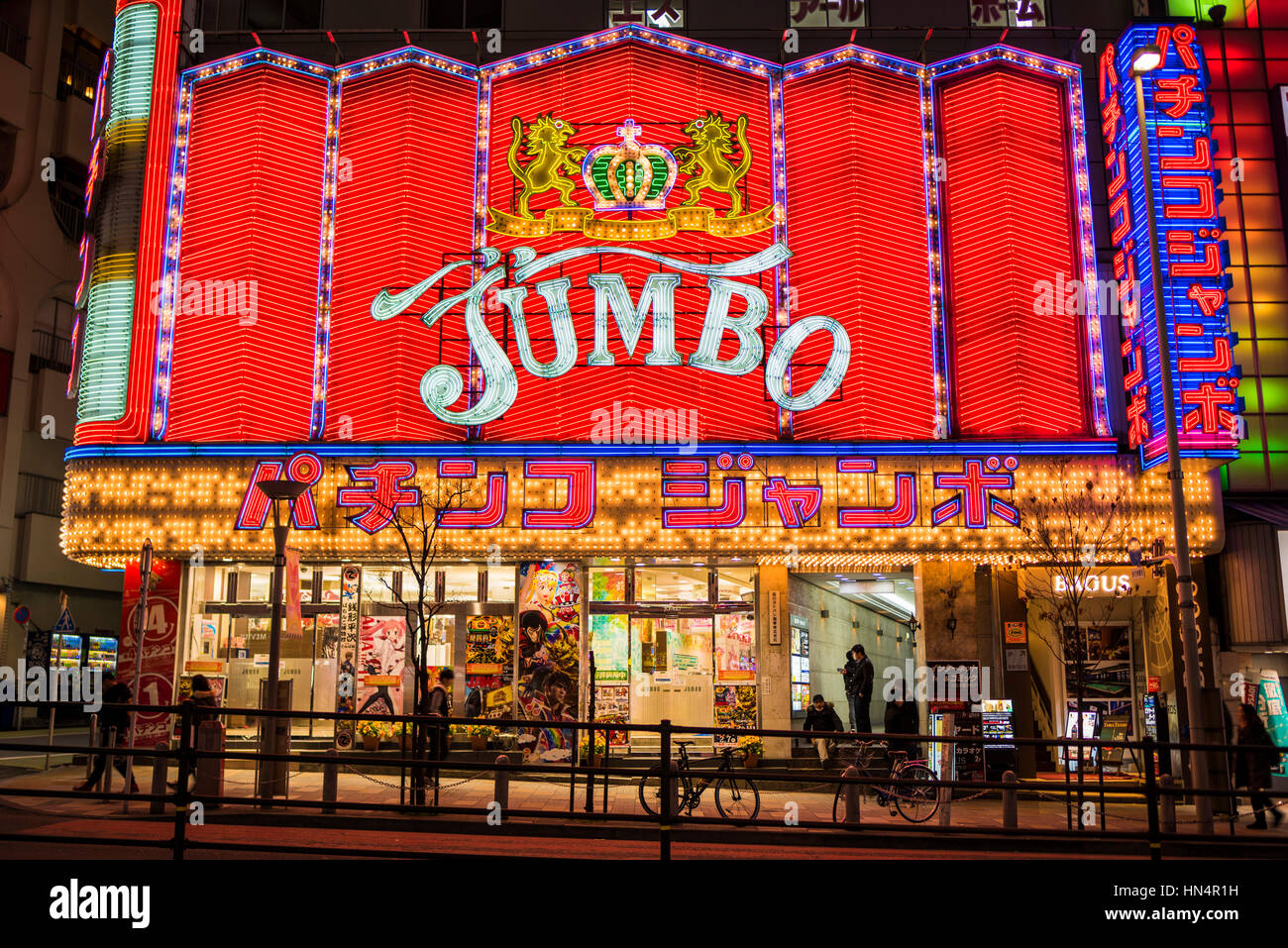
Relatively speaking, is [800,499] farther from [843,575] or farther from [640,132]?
[640,132]

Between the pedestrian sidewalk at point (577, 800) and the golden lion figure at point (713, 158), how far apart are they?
11.8m

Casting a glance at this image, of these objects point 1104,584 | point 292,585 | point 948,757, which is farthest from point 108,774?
point 1104,584

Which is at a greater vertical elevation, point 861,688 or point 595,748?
point 861,688

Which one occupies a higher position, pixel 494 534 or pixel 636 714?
pixel 494 534

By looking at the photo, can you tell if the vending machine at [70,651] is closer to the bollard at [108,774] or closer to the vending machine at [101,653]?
the vending machine at [101,653]

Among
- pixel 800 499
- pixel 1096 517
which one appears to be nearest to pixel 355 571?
pixel 800 499

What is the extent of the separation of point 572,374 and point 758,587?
5822 millimetres

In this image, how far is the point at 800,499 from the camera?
19969 millimetres

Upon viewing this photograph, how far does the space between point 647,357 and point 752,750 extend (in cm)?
801

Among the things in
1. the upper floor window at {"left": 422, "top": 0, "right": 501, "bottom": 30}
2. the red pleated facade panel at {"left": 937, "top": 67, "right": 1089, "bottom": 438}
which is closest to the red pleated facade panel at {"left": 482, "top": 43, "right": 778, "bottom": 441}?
the upper floor window at {"left": 422, "top": 0, "right": 501, "bottom": 30}

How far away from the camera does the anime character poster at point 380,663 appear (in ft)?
70.0

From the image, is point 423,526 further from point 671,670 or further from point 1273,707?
point 1273,707

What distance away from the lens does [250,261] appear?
71.4 feet

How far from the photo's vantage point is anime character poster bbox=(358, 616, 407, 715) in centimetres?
2134
